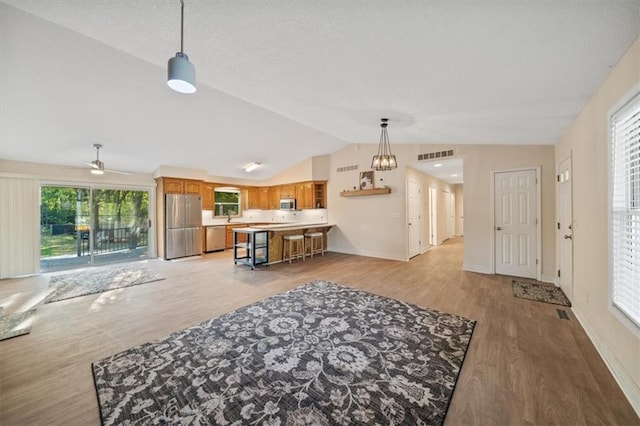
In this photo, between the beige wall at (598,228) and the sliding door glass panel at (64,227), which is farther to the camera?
the sliding door glass panel at (64,227)

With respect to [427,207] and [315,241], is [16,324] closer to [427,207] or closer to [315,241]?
[315,241]

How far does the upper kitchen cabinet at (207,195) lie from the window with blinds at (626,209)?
28.0 ft

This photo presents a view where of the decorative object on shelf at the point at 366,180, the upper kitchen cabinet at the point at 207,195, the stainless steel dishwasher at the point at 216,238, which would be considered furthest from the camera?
the upper kitchen cabinet at the point at 207,195

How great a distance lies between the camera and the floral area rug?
1560 millimetres

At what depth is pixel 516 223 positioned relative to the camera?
4598mm

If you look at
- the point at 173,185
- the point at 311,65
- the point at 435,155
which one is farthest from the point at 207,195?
the point at 435,155

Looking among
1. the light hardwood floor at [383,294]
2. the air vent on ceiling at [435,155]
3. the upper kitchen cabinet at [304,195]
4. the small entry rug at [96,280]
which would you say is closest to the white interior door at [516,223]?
the light hardwood floor at [383,294]

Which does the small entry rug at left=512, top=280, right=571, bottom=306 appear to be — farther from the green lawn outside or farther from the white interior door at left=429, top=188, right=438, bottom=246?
the green lawn outside

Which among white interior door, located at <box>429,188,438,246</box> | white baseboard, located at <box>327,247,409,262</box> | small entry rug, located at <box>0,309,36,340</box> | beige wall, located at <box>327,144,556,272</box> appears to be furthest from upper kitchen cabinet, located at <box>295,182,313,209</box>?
small entry rug, located at <box>0,309,36,340</box>

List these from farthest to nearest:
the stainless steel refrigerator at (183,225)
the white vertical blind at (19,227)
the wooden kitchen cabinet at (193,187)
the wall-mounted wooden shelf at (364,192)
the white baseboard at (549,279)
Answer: the wooden kitchen cabinet at (193,187) → the stainless steel refrigerator at (183,225) → the wall-mounted wooden shelf at (364,192) → the white vertical blind at (19,227) → the white baseboard at (549,279)

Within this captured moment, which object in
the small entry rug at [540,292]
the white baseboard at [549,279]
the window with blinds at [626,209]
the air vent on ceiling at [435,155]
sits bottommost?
the small entry rug at [540,292]

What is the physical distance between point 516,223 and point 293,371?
16.3 ft

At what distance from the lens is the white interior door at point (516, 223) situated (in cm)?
443

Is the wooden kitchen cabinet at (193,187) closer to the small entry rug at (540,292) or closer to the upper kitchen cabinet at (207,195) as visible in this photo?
the upper kitchen cabinet at (207,195)
